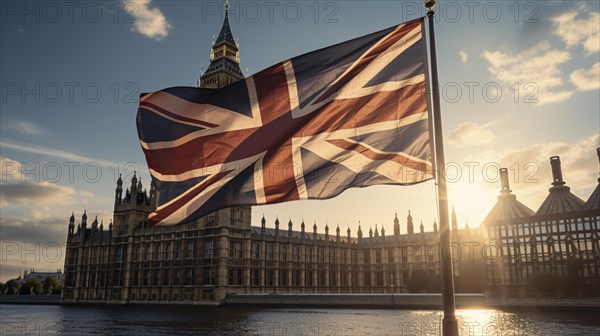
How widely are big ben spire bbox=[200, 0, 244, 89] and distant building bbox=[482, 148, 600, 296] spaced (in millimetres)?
53138

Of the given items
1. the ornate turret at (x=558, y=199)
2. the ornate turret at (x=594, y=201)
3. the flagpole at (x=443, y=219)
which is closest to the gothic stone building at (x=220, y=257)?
the ornate turret at (x=558, y=199)

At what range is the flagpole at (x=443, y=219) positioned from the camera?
8.79 m

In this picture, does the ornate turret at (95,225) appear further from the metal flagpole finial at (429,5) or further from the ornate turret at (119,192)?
the metal flagpole finial at (429,5)

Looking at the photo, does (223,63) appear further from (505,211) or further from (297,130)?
(297,130)


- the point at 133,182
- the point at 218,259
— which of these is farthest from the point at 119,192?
the point at 218,259

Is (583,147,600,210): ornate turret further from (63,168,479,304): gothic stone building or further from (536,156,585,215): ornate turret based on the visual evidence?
(63,168,479,304): gothic stone building

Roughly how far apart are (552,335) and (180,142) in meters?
29.6

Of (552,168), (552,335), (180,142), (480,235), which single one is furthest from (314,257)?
(180,142)

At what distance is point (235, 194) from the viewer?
12.4 m

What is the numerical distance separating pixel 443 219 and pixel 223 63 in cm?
8854

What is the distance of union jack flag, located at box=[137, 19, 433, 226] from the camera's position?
1130cm

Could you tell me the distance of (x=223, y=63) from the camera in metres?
93.4

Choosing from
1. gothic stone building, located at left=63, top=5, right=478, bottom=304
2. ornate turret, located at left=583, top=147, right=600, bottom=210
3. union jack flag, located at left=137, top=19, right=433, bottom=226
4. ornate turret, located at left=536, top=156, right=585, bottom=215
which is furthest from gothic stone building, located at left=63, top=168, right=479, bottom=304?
union jack flag, located at left=137, top=19, right=433, bottom=226

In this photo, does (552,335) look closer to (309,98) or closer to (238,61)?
Result: (309,98)
